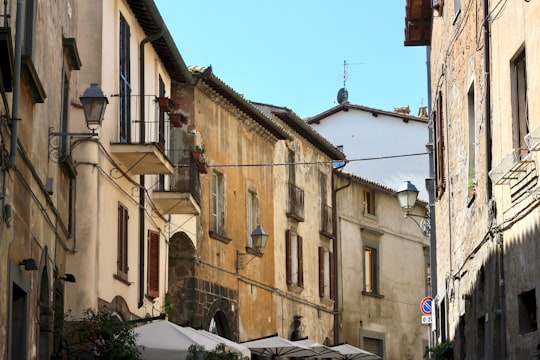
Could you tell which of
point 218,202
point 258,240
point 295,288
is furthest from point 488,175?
point 295,288

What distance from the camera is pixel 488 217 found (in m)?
15.3

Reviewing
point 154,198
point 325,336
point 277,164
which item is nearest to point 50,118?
point 154,198

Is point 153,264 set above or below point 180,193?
below

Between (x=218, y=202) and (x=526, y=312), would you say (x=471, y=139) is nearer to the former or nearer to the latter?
(x=526, y=312)

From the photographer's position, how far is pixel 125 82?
20.0m

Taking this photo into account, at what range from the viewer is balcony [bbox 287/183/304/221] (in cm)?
3541

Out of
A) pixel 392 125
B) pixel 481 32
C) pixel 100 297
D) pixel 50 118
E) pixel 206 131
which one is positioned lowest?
pixel 100 297

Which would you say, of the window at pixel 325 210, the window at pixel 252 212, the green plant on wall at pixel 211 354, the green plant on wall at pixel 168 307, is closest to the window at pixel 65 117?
the green plant on wall at pixel 211 354

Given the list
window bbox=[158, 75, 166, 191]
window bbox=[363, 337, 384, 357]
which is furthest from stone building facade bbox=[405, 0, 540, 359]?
window bbox=[363, 337, 384, 357]

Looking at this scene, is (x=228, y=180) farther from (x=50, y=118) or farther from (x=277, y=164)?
(x=50, y=118)

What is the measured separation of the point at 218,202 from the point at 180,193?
6597 mm

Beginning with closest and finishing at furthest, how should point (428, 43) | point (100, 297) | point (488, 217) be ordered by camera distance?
point (488, 217)
point (100, 297)
point (428, 43)

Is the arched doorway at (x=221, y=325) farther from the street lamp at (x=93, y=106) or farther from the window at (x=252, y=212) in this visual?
the street lamp at (x=93, y=106)

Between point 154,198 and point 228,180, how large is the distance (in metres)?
7.26
